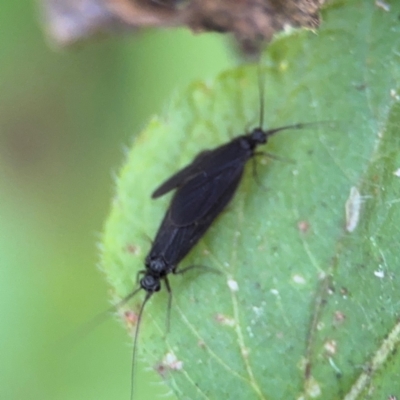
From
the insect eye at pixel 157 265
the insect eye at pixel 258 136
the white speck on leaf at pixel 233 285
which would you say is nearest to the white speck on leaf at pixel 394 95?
the insect eye at pixel 258 136

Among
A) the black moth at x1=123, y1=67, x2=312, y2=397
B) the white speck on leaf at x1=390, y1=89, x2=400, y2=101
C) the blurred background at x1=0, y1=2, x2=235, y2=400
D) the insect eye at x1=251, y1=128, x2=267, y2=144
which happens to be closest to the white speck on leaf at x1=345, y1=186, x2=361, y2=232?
the white speck on leaf at x1=390, y1=89, x2=400, y2=101

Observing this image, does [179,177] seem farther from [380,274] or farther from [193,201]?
[380,274]

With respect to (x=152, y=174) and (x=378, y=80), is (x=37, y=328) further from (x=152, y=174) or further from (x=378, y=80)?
(x=378, y=80)

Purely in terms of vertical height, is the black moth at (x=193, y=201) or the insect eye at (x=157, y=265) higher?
the black moth at (x=193, y=201)

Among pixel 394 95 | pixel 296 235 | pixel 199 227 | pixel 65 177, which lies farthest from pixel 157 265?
pixel 65 177

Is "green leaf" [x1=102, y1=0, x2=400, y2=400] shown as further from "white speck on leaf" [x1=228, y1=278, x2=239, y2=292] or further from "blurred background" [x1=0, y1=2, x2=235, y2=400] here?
"blurred background" [x1=0, y1=2, x2=235, y2=400]

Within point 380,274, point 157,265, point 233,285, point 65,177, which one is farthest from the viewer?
point 65,177

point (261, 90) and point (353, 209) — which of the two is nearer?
point (353, 209)

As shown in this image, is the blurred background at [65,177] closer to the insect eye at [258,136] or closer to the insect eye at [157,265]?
the insect eye at [157,265]
